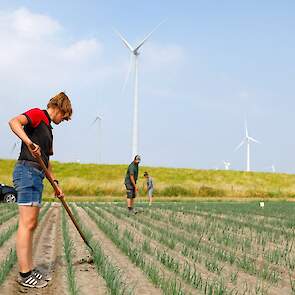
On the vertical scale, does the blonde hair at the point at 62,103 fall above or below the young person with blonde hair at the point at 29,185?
above

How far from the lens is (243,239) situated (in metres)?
9.63

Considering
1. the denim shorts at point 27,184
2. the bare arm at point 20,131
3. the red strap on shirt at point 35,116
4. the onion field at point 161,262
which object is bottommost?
the onion field at point 161,262

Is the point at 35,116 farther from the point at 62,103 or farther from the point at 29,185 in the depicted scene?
the point at 29,185

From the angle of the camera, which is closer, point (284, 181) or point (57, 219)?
point (57, 219)

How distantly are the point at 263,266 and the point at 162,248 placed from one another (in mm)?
1905

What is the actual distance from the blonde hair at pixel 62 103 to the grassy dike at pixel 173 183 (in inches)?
1096

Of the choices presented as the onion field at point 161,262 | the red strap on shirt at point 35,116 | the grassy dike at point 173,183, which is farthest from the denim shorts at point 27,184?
the grassy dike at point 173,183

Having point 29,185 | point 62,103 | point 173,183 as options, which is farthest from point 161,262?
point 173,183

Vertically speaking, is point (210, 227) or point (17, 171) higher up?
point (17, 171)

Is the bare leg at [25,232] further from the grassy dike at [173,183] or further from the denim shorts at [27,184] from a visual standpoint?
the grassy dike at [173,183]

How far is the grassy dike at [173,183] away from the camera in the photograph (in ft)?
125

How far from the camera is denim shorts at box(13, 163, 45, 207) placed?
513 cm

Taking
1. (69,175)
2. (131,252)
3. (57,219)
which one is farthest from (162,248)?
(69,175)

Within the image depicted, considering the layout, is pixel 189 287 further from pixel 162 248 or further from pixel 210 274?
pixel 162 248
